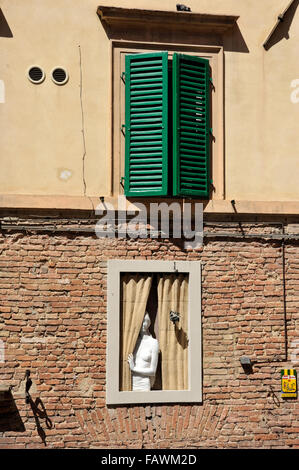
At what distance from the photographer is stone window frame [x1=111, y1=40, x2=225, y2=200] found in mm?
10844

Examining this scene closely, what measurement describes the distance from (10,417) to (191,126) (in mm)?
4524

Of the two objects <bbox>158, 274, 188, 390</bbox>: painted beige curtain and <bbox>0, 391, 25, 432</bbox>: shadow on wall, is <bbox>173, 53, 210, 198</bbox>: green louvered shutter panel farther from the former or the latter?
<bbox>0, 391, 25, 432</bbox>: shadow on wall

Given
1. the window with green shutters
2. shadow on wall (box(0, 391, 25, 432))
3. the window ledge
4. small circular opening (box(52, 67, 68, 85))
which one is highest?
the window ledge

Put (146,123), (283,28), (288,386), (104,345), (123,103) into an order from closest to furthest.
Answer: (104,345)
(288,386)
(146,123)
(123,103)
(283,28)

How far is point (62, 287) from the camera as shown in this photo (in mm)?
10492

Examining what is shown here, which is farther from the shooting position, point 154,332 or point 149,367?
point 154,332

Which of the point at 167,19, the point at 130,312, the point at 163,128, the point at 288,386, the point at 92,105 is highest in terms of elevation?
the point at 167,19

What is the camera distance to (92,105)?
10.9m

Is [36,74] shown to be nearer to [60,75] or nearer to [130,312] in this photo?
[60,75]

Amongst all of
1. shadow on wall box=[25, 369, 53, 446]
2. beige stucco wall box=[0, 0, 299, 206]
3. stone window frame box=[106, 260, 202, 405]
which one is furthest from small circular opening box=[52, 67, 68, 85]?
shadow on wall box=[25, 369, 53, 446]

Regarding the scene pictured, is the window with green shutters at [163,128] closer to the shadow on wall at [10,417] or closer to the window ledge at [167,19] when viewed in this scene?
the window ledge at [167,19]

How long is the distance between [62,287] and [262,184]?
3.09 meters

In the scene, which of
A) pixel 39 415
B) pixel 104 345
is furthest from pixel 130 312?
pixel 39 415

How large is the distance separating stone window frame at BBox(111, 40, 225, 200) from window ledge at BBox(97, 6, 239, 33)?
0.25m
